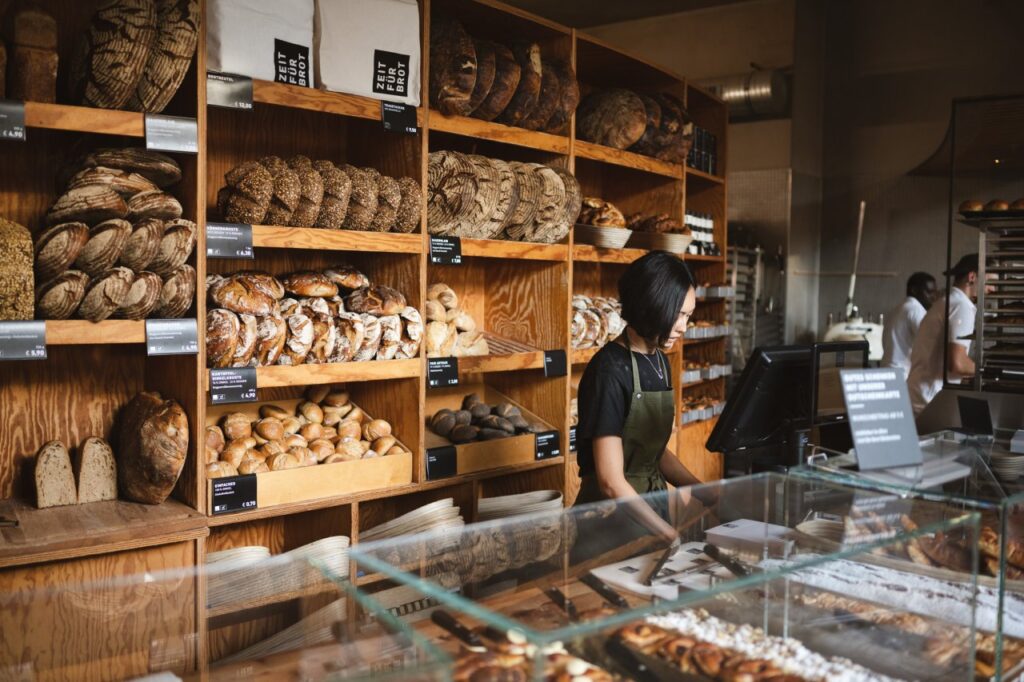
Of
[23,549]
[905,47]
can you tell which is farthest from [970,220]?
[905,47]

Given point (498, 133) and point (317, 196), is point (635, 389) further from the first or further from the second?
point (498, 133)

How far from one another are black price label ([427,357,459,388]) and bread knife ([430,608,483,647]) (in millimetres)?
1800

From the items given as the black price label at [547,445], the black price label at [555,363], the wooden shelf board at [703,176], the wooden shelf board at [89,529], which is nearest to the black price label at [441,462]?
the black price label at [547,445]

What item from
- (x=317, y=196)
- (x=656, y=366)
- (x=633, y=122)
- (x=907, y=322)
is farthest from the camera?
(x=907, y=322)

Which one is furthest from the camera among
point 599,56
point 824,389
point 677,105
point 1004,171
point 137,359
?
point 1004,171

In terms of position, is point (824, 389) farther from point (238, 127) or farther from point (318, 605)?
point (238, 127)

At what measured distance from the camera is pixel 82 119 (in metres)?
2.18

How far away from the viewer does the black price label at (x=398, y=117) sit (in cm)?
282

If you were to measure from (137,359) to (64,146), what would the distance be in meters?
0.63

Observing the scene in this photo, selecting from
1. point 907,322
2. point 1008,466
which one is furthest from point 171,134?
point 907,322

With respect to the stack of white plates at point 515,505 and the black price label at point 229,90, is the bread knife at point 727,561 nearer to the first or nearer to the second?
the stack of white plates at point 515,505

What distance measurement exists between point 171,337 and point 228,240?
30cm

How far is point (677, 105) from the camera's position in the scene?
4316 mm

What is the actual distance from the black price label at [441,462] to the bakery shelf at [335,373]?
10.8 inches
